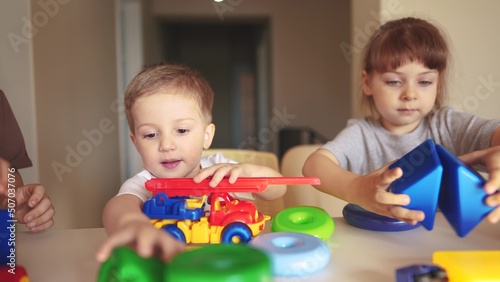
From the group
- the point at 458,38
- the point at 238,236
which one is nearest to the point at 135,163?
the point at 458,38

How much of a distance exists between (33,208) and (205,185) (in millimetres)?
272

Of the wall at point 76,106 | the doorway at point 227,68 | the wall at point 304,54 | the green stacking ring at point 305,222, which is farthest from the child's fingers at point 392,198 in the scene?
the doorway at point 227,68

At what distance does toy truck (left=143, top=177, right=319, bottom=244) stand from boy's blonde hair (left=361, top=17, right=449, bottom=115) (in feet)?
1.52

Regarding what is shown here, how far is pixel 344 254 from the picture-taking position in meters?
0.56

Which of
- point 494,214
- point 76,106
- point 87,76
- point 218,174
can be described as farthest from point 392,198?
point 87,76

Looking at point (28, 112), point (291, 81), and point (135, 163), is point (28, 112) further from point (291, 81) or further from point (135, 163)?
point (291, 81)

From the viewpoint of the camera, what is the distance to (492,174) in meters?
0.50

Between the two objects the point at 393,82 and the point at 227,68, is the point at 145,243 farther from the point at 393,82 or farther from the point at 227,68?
the point at 227,68

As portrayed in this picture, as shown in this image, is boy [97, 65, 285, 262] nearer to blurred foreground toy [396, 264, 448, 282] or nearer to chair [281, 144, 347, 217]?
blurred foreground toy [396, 264, 448, 282]

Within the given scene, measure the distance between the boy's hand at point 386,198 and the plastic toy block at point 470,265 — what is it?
5 centimetres

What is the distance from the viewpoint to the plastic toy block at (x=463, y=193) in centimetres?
48

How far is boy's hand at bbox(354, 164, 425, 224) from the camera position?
50 centimetres

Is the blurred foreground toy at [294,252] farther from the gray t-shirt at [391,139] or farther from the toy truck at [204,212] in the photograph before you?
the gray t-shirt at [391,139]

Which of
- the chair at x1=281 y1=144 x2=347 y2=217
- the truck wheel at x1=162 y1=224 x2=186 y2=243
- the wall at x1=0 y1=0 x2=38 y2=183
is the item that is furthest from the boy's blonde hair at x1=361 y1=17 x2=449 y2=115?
the wall at x1=0 y1=0 x2=38 y2=183
